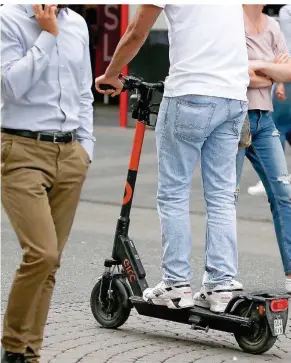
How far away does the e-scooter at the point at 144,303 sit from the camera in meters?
5.61

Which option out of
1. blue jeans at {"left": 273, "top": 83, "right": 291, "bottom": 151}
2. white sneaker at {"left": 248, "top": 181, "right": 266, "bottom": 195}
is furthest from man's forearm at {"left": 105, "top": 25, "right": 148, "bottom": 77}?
white sneaker at {"left": 248, "top": 181, "right": 266, "bottom": 195}

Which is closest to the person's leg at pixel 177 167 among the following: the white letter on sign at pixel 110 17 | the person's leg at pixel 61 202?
the person's leg at pixel 61 202

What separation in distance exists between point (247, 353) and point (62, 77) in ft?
5.57

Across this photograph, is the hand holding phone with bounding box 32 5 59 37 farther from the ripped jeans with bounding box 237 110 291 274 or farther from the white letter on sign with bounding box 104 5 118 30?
the white letter on sign with bounding box 104 5 118 30

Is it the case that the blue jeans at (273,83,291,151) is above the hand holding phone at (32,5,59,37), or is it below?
below

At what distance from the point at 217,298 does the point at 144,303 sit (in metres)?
0.40

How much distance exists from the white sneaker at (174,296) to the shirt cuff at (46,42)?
158 cm

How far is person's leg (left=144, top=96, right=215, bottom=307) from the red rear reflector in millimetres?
436

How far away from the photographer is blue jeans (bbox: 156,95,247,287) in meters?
5.67

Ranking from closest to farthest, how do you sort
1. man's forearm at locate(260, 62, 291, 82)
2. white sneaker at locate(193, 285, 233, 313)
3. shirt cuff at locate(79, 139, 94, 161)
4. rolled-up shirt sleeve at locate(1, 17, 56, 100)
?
1. rolled-up shirt sleeve at locate(1, 17, 56, 100)
2. shirt cuff at locate(79, 139, 94, 161)
3. white sneaker at locate(193, 285, 233, 313)
4. man's forearm at locate(260, 62, 291, 82)

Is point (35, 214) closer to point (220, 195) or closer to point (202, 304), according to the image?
point (220, 195)

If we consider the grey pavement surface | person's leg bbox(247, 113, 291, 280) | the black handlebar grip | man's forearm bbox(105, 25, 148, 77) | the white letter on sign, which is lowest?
the white letter on sign

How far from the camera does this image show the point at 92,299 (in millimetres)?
6254

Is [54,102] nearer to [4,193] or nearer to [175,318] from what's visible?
[4,193]
